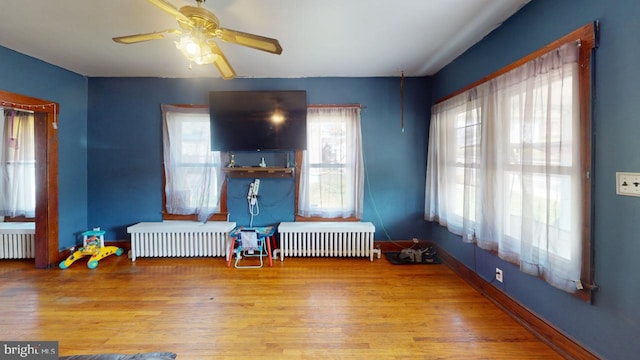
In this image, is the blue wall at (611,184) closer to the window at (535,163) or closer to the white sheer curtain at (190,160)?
the window at (535,163)

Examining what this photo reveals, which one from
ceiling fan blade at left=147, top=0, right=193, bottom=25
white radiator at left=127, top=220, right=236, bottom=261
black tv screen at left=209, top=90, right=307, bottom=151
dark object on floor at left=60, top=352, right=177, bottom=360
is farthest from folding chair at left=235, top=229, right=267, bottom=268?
ceiling fan blade at left=147, top=0, right=193, bottom=25

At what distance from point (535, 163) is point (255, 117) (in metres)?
3.06

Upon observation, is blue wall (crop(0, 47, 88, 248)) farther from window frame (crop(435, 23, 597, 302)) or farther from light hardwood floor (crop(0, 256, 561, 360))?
window frame (crop(435, 23, 597, 302))

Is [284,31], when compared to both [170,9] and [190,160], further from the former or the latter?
[190,160]

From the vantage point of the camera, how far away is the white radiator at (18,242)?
10.8 ft

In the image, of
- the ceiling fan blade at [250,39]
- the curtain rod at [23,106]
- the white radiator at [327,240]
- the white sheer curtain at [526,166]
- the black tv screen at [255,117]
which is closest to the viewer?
the white sheer curtain at [526,166]

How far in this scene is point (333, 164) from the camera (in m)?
3.65

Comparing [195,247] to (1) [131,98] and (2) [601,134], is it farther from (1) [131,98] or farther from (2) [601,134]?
(2) [601,134]

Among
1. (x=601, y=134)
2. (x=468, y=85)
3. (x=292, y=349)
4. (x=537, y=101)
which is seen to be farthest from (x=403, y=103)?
(x=292, y=349)

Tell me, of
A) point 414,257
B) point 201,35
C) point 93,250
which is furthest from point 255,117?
point 414,257

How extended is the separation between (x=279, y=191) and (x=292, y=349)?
223 centimetres

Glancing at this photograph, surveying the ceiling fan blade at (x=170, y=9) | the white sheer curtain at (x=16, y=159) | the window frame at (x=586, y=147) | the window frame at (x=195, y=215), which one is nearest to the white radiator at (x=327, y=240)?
the window frame at (x=195, y=215)

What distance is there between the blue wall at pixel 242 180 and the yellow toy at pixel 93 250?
0.27 metres

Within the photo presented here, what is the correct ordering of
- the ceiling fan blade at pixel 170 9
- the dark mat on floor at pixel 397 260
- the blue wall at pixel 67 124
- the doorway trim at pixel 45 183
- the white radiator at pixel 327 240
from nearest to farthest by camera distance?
the ceiling fan blade at pixel 170 9 → the blue wall at pixel 67 124 → the doorway trim at pixel 45 183 → the dark mat on floor at pixel 397 260 → the white radiator at pixel 327 240
